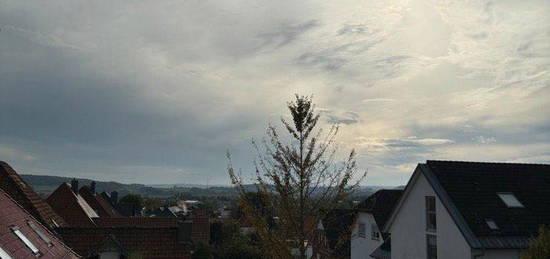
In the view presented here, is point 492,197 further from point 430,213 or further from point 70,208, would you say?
point 70,208

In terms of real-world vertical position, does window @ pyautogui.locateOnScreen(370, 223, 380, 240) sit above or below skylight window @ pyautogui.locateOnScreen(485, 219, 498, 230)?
below

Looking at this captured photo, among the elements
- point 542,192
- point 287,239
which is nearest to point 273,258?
point 287,239

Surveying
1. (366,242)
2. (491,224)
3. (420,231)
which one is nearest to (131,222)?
(366,242)

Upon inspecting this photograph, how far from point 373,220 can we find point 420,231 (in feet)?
33.9

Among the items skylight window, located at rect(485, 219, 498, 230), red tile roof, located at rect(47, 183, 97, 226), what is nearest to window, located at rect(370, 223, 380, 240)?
skylight window, located at rect(485, 219, 498, 230)

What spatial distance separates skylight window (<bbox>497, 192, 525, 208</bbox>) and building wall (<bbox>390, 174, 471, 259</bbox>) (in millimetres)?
3064

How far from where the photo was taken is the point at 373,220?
3222cm

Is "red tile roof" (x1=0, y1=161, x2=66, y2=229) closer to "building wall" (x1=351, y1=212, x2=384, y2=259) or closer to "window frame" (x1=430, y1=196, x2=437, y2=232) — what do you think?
"window frame" (x1=430, y1=196, x2=437, y2=232)

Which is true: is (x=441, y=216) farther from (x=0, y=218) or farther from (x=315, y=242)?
(x=0, y=218)

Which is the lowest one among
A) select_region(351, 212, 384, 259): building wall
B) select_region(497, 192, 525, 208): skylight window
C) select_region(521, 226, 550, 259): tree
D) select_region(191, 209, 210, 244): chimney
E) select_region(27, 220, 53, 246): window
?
select_region(191, 209, 210, 244): chimney

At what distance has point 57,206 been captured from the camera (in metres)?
38.8

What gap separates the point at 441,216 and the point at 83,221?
31.3m

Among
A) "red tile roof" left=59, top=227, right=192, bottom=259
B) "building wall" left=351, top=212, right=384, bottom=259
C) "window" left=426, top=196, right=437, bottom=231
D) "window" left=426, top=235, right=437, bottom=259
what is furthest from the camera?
"building wall" left=351, top=212, right=384, bottom=259

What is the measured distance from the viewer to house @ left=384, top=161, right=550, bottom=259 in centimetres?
1850
